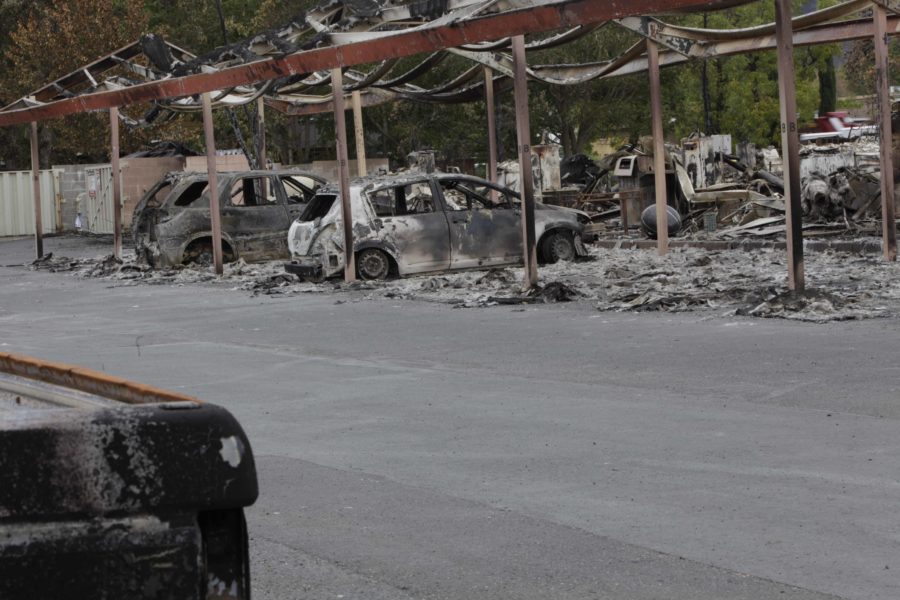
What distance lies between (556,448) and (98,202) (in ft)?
105

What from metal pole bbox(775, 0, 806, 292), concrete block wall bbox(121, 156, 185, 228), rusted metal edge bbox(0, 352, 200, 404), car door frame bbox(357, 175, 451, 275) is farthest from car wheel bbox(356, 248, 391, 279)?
concrete block wall bbox(121, 156, 185, 228)

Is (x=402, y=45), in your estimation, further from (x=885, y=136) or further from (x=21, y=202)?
(x=21, y=202)

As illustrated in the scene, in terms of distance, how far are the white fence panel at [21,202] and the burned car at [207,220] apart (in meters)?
19.5

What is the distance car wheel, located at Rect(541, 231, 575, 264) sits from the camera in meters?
21.4

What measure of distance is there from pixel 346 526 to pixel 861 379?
16.2 feet

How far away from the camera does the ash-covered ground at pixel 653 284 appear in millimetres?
14266

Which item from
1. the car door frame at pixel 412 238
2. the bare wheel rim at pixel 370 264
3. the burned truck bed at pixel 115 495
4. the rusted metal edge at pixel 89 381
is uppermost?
the car door frame at pixel 412 238

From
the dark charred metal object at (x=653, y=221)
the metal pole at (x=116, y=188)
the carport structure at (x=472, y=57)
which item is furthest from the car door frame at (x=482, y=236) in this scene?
the metal pole at (x=116, y=188)

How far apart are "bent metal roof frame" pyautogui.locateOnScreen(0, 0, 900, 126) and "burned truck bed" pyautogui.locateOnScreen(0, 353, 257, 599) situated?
11.6 metres

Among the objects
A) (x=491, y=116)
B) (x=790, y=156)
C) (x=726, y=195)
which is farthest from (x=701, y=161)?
(x=790, y=156)

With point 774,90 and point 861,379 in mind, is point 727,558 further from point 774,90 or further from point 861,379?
point 774,90

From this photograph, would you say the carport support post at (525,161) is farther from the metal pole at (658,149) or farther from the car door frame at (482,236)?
the metal pole at (658,149)

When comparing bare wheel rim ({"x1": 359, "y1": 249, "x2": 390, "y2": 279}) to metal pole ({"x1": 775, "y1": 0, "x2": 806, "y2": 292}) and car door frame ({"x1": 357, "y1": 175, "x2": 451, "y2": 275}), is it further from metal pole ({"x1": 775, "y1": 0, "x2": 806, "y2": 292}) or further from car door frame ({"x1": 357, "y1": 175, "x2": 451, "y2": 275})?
metal pole ({"x1": 775, "y1": 0, "x2": 806, "y2": 292})

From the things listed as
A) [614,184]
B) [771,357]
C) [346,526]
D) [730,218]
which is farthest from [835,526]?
[614,184]
